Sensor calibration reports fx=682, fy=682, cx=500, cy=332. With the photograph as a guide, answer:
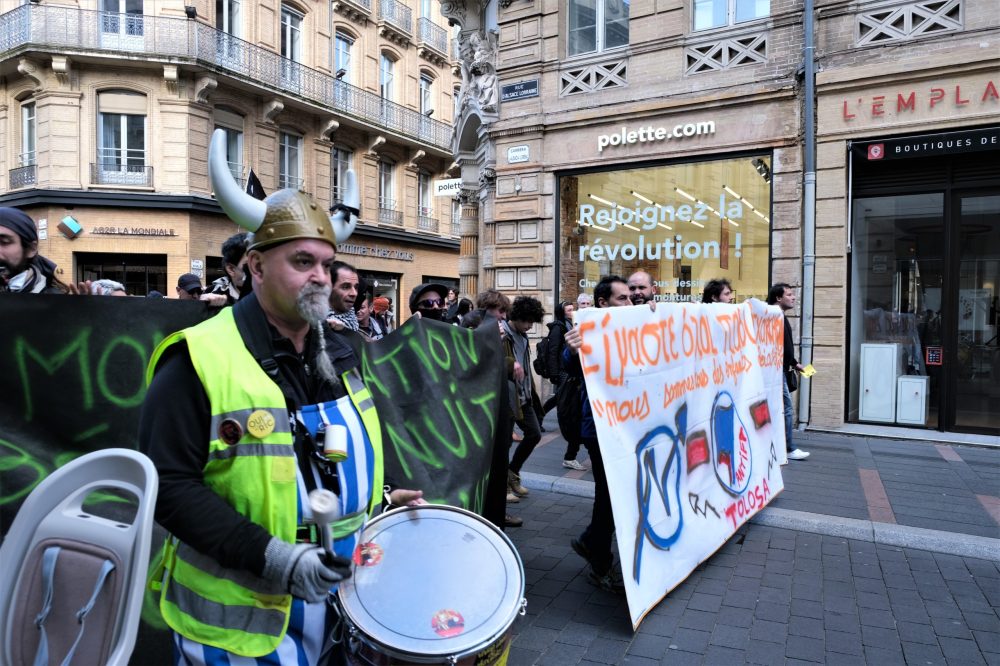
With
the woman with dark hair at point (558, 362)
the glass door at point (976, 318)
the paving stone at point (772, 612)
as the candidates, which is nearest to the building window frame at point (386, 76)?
the glass door at point (976, 318)

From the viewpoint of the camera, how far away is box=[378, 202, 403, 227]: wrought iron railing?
27.3 m

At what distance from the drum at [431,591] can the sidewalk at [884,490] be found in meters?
3.66

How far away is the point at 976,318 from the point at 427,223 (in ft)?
76.9

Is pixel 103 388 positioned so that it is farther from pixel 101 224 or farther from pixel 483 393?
pixel 101 224

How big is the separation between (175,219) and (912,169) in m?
18.9

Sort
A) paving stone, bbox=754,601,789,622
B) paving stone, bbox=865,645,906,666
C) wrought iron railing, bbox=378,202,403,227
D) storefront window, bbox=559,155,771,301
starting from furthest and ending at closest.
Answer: wrought iron railing, bbox=378,202,403,227 < storefront window, bbox=559,155,771,301 < paving stone, bbox=754,601,789,622 < paving stone, bbox=865,645,906,666

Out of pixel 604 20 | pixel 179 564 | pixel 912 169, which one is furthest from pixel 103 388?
pixel 604 20

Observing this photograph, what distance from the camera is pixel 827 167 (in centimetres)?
923

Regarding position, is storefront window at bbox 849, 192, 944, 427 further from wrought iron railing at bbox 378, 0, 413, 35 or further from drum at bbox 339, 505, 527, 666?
wrought iron railing at bbox 378, 0, 413, 35

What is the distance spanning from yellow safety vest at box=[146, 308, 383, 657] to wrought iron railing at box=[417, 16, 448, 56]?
3029cm

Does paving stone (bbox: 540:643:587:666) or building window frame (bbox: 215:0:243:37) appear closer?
paving stone (bbox: 540:643:587:666)

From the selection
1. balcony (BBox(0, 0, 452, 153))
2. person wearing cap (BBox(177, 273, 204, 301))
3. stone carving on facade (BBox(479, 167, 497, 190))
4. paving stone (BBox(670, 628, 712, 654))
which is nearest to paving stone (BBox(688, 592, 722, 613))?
paving stone (BBox(670, 628, 712, 654))

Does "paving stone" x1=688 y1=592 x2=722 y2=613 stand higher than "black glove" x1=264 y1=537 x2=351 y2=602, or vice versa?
"black glove" x1=264 y1=537 x2=351 y2=602

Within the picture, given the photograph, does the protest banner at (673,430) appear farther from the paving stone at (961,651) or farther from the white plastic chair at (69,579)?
the white plastic chair at (69,579)
